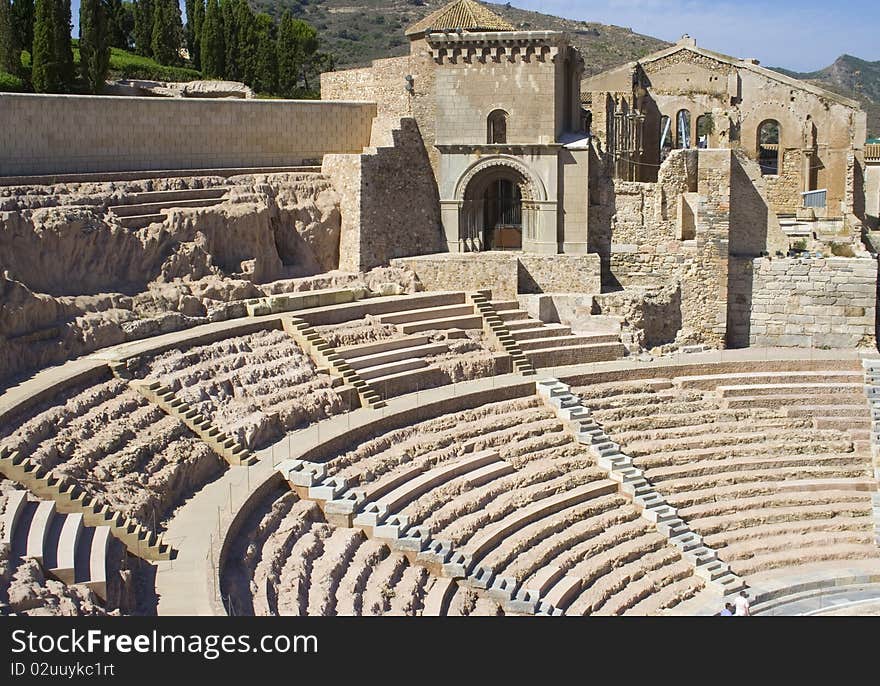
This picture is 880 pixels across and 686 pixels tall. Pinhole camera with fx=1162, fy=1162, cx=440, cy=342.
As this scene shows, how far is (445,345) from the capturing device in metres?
25.0

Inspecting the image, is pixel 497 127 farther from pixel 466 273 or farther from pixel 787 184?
pixel 787 184

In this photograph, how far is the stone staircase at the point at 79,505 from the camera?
15320mm

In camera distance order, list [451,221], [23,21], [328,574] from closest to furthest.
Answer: [328,574], [451,221], [23,21]

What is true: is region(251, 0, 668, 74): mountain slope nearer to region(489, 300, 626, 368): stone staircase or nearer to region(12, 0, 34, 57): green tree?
region(12, 0, 34, 57): green tree

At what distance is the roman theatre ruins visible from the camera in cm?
1703

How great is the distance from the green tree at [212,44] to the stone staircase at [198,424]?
21.6 meters

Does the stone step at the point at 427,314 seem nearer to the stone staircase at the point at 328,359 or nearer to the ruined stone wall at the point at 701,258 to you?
the stone staircase at the point at 328,359

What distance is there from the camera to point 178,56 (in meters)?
42.1

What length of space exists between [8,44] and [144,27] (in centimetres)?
1329

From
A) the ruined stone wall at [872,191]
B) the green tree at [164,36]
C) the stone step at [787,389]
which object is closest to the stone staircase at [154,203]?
the stone step at [787,389]

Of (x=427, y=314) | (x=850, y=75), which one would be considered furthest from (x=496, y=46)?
(x=850, y=75)

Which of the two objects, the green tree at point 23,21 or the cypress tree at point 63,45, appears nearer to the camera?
the cypress tree at point 63,45

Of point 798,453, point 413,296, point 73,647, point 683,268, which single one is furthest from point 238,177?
point 73,647

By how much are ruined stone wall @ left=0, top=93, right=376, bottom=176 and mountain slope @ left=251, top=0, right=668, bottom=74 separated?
3691 centimetres
